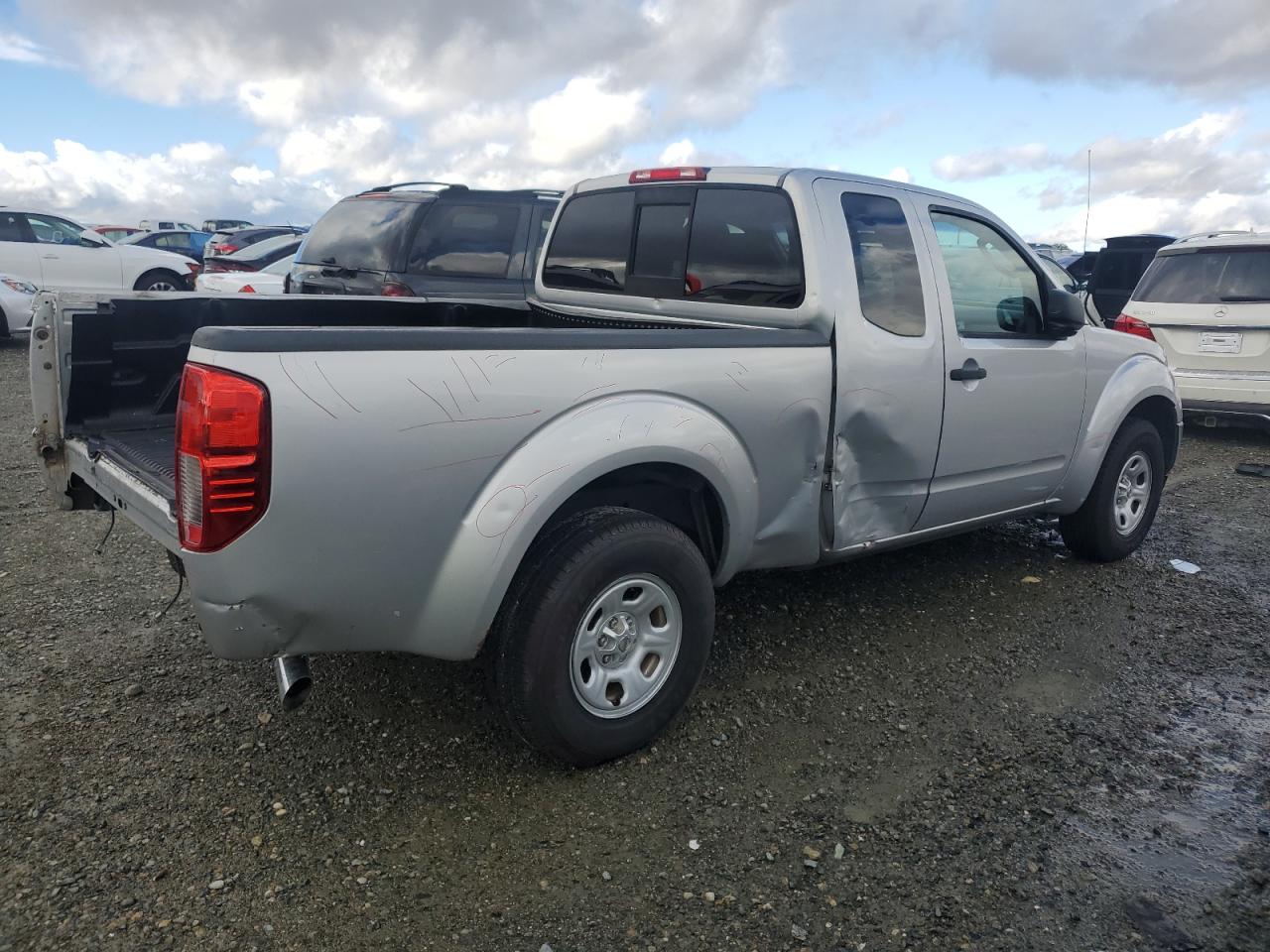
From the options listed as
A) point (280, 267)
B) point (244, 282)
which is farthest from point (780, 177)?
point (280, 267)

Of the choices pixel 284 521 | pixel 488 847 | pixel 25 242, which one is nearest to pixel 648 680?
pixel 488 847

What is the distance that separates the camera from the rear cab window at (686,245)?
3682 millimetres

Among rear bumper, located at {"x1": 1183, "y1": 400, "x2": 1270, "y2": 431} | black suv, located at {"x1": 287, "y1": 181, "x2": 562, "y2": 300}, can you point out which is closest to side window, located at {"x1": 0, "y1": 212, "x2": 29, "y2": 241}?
black suv, located at {"x1": 287, "y1": 181, "x2": 562, "y2": 300}

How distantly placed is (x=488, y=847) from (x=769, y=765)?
3.12 ft

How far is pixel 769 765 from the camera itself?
315 centimetres

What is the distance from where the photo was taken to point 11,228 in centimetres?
1276

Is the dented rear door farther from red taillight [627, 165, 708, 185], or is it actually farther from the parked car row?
the parked car row

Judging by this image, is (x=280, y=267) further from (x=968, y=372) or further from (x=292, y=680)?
(x=292, y=680)

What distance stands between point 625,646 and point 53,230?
13202 mm

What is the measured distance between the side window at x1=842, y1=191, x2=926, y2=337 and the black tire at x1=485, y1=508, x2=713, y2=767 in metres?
1.30

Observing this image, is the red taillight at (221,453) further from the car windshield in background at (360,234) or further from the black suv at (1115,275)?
the black suv at (1115,275)

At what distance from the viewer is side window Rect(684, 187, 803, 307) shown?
3.64m

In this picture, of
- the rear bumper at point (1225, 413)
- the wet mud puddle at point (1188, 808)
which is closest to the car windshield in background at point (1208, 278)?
the rear bumper at point (1225, 413)

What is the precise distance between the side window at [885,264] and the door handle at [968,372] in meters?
0.23
